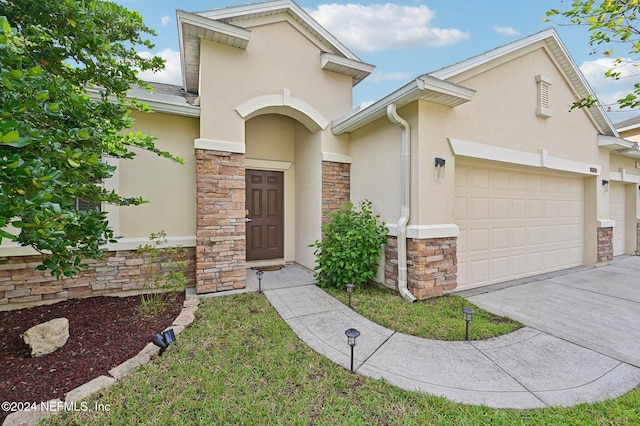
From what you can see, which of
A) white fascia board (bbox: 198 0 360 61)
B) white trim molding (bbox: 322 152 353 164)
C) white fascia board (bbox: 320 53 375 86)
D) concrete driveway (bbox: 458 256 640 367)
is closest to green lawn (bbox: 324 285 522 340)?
concrete driveway (bbox: 458 256 640 367)

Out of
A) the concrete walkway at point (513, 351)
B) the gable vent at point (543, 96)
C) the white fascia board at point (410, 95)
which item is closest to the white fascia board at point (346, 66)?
the white fascia board at point (410, 95)

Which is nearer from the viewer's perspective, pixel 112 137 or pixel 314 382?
pixel 314 382

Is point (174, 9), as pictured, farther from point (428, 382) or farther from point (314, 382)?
point (428, 382)

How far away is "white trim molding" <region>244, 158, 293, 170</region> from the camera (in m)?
6.58

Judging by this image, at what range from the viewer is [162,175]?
502cm

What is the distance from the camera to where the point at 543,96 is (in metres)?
5.93

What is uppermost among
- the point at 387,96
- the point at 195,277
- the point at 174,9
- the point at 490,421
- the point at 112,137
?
the point at 174,9

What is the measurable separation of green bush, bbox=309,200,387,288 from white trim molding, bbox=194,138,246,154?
7.05 ft

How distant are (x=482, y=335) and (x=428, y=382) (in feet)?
4.27

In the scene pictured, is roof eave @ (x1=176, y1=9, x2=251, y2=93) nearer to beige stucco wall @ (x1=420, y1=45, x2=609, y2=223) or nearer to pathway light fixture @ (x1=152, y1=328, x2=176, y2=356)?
beige stucco wall @ (x1=420, y1=45, x2=609, y2=223)

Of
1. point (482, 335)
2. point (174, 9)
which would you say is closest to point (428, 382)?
point (482, 335)

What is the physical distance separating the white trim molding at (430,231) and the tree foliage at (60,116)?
3.86 metres

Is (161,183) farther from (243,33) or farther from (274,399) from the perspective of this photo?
(274,399)

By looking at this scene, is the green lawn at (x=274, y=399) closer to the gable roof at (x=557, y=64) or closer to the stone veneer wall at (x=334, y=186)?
the stone veneer wall at (x=334, y=186)
